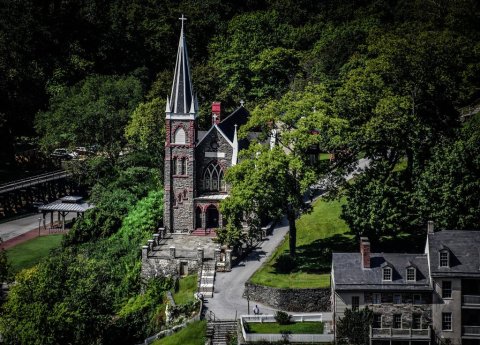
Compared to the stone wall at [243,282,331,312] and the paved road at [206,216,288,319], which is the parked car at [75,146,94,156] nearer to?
the paved road at [206,216,288,319]

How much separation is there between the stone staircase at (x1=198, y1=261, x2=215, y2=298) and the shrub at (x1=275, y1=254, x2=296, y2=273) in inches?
205

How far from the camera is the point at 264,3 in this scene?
169375mm

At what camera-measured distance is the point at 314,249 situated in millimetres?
77125

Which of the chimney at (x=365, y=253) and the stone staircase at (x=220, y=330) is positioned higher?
the chimney at (x=365, y=253)

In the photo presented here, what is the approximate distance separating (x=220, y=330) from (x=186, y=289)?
356 inches

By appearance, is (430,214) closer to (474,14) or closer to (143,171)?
(143,171)

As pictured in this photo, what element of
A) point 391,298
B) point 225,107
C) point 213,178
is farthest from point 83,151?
point 391,298

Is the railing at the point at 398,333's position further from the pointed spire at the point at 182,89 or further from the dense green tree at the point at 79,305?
the pointed spire at the point at 182,89

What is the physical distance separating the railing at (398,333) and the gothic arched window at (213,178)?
2703 centimetres

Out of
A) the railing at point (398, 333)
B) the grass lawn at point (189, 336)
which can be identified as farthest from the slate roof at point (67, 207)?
the railing at point (398, 333)

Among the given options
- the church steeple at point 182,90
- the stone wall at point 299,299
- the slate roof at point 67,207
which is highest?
the church steeple at point 182,90

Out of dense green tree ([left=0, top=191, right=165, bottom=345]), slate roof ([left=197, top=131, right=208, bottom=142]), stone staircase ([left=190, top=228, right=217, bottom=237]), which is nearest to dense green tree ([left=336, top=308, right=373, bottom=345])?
dense green tree ([left=0, top=191, right=165, bottom=345])

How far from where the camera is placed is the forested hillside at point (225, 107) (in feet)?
228

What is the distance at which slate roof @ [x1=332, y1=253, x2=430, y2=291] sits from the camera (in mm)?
62125
